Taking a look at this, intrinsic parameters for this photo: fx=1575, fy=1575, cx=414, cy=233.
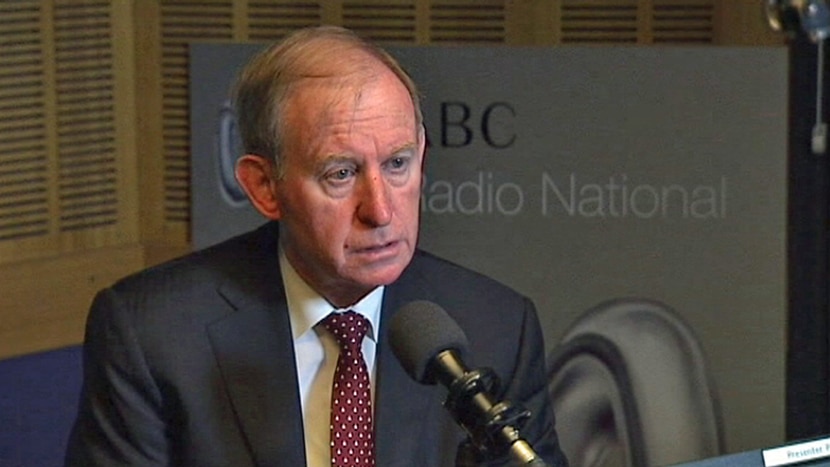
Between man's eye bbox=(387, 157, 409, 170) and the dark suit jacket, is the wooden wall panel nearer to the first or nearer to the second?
the dark suit jacket

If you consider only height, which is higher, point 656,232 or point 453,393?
point 453,393

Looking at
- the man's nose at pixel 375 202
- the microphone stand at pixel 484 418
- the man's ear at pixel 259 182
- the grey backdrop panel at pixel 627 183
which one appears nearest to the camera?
the microphone stand at pixel 484 418

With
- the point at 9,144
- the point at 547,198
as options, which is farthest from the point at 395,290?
the point at 9,144

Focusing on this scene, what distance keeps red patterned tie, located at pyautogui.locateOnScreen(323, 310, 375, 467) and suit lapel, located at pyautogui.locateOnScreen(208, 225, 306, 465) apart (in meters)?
0.05

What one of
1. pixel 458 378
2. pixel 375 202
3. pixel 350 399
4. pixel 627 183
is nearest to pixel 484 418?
pixel 458 378

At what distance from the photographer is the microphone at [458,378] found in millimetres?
1494

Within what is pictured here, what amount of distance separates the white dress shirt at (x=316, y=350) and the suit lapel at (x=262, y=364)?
20 mm

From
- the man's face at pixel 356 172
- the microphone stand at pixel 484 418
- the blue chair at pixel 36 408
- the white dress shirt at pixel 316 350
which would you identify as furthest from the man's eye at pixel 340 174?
the blue chair at pixel 36 408

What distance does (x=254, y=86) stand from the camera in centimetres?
204

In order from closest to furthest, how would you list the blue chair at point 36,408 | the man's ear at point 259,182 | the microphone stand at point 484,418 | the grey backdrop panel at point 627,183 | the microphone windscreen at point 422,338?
the microphone stand at point 484,418, the microphone windscreen at point 422,338, the man's ear at point 259,182, the grey backdrop panel at point 627,183, the blue chair at point 36,408

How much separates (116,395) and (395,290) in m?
0.41

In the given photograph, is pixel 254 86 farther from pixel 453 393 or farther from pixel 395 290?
pixel 453 393

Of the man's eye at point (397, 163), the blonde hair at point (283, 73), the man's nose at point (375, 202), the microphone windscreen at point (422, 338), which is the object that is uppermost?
the blonde hair at point (283, 73)

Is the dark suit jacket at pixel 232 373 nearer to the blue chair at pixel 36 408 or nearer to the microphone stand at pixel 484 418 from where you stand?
the microphone stand at pixel 484 418
